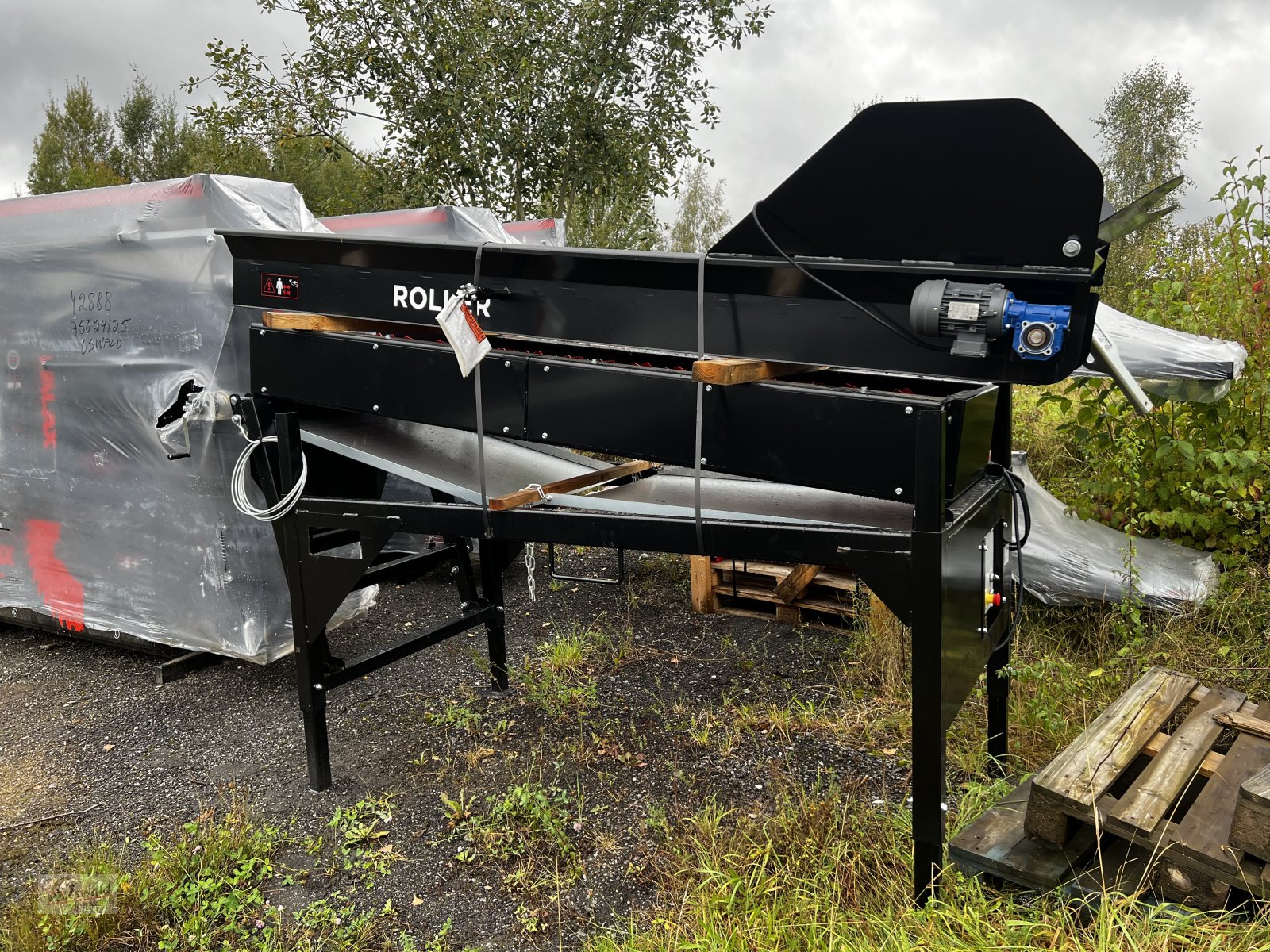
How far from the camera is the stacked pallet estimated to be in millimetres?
2045

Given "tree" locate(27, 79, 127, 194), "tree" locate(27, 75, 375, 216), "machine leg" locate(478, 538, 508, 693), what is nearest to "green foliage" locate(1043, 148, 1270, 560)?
"machine leg" locate(478, 538, 508, 693)

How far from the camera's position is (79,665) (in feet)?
15.4

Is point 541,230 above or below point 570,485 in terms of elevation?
above

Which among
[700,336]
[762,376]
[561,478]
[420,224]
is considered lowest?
[561,478]

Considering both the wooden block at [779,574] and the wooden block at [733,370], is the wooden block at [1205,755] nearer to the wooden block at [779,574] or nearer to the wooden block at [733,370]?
the wooden block at [733,370]

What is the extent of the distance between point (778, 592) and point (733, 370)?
2565 millimetres

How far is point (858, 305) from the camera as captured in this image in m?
2.24

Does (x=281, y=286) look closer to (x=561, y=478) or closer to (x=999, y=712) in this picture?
(x=561, y=478)

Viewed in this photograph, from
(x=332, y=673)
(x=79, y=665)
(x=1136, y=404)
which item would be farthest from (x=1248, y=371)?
(x=79, y=665)

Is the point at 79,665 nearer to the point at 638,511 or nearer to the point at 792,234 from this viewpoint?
the point at 638,511

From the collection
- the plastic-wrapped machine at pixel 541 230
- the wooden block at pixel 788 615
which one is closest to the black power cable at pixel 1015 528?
the wooden block at pixel 788 615

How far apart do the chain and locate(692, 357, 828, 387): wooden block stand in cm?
103

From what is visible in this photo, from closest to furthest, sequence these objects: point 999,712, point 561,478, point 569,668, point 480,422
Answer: point 480,422
point 999,712
point 561,478
point 569,668

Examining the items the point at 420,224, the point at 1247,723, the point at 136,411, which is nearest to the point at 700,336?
the point at 1247,723
